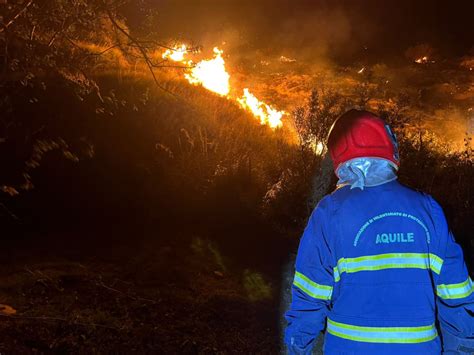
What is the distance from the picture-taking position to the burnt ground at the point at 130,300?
3.23 metres

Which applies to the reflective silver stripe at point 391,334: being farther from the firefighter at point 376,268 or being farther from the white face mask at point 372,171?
the white face mask at point 372,171

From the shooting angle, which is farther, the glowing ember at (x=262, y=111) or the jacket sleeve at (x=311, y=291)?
the glowing ember at (x=262, y=111)

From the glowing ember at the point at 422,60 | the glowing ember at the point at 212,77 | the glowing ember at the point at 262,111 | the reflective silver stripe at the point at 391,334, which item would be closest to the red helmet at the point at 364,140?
the reflective silver stripe at the point at 391,334

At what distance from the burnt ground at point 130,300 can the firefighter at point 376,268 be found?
73.2 inches

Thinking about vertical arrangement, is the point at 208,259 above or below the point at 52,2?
below

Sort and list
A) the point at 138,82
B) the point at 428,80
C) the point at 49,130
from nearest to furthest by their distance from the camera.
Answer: the point at 49,130 → the point at 138,82 → the point at 428,80

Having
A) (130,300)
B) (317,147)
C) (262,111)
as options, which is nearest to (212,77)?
(262,111)

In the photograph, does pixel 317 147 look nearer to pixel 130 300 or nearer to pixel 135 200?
pixel 135 200

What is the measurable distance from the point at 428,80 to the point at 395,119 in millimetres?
11484

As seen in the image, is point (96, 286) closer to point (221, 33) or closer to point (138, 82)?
point (138, 82)

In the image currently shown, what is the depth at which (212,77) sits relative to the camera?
12.6m

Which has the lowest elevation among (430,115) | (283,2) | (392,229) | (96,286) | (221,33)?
(96,286)

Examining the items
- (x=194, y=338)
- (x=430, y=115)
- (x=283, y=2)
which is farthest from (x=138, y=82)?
(x=283, y=2)

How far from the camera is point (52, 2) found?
402 cm
